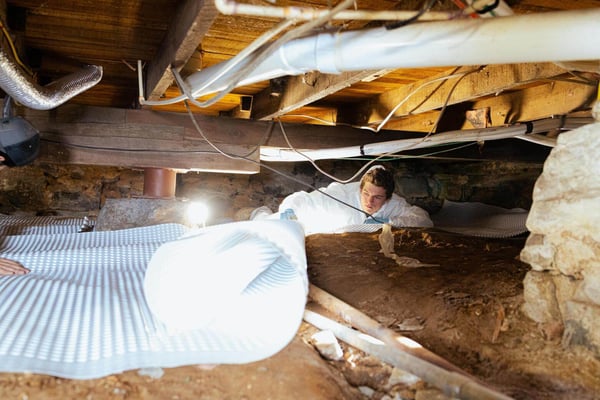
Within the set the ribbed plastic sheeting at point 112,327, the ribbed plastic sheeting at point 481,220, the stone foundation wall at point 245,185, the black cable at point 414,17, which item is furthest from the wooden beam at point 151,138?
the black cable at point 414,17

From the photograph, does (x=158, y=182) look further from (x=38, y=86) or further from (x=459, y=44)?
(x=459, y=44)

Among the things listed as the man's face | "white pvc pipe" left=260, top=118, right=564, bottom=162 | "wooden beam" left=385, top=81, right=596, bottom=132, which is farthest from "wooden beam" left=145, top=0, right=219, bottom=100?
the man's face

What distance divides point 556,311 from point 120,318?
48.4 inches

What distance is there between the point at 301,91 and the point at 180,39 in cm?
90

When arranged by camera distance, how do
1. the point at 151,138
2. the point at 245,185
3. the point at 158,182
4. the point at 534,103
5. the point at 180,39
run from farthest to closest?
the point at 245,185, the point at 158,182, the point at 151,138, the point at 534,103, the point at 180,39

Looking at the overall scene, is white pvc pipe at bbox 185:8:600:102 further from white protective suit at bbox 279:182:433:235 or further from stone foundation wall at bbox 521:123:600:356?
white protective suit at bbox 279:182:433:235

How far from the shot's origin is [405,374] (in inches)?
47.4

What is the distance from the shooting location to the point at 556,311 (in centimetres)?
129

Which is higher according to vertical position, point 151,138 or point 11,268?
point 151,138

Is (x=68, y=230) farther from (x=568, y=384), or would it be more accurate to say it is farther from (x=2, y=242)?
(x=568, y=384)

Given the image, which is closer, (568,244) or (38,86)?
(568,244)

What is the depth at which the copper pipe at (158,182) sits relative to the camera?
3.20 meters

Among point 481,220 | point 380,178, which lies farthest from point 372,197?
point 481,220

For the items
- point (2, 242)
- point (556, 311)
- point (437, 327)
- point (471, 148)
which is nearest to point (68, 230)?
point (2, 242)
